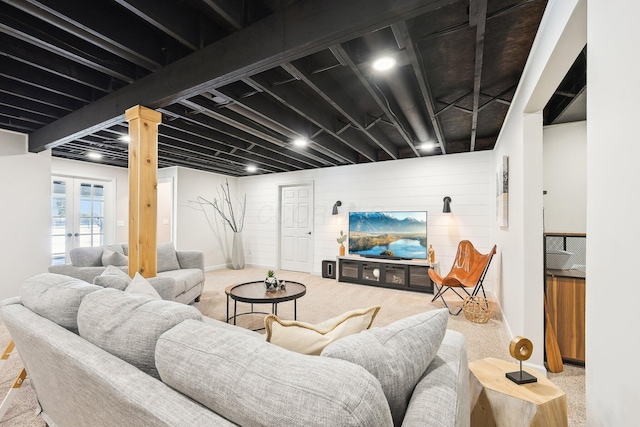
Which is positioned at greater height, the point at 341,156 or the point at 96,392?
the point at 341,156

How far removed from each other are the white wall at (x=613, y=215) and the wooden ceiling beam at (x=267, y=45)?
71 centimetres

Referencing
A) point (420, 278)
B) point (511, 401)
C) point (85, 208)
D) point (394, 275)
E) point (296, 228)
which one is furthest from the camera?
point (296, 228)

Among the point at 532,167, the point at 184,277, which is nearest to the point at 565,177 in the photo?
the point at 532,167

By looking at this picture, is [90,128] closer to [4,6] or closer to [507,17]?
[4,6]

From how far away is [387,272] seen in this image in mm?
5035

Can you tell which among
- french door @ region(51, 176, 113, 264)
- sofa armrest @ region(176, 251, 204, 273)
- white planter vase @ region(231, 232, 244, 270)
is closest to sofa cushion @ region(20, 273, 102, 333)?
sofa armrest @ region(176, 251, 204, 273)

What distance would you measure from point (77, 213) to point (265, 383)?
6.57 meters

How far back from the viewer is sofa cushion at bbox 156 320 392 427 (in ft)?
2.05

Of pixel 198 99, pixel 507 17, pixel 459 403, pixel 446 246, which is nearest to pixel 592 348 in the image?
pixel 459 403

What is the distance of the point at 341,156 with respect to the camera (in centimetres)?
503

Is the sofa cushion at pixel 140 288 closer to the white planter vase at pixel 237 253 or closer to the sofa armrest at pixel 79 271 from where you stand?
the sofa armrest at pixel 79 271

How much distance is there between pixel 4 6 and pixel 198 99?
134 centimetres

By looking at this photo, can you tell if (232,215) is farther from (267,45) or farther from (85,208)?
(267,45)

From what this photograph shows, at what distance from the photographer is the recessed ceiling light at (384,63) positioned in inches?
80.9
